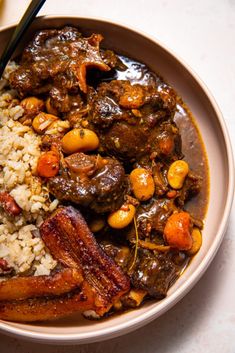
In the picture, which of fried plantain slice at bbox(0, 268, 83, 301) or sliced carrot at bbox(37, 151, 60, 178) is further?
sliced carrot at bbox(37, 151, 60, 178)

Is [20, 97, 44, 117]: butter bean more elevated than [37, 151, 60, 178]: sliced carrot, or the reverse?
[20, 97, 44, 117]: butter bean

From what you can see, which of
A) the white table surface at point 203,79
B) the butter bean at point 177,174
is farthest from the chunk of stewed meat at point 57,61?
the butter bean at point 177,174

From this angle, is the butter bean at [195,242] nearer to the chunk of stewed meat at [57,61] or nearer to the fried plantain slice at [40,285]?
the fried plantain slice at [40,285]

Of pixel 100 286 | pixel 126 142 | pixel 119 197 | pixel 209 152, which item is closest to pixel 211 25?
pixel 209 152

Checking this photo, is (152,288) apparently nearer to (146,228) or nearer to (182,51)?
(146,228)

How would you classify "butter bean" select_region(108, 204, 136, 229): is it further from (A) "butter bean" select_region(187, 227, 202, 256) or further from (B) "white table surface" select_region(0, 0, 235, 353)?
(B) "white table surface" select_region(0, 0, 235, 353)

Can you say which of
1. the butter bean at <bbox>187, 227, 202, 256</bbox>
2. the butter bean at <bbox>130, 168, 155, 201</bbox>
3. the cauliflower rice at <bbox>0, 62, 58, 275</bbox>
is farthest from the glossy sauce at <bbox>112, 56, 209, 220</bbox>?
the cauliflower rice at <bbox>0, 62, 58, 275</bbox>

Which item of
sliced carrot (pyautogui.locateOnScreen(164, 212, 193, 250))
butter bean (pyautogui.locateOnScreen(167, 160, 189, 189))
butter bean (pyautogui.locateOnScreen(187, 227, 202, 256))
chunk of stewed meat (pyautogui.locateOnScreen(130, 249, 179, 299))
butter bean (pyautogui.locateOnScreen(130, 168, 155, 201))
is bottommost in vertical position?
chunk of stewed meat (pyautogui.locateOnScreen(130, 249, 179, 299))
